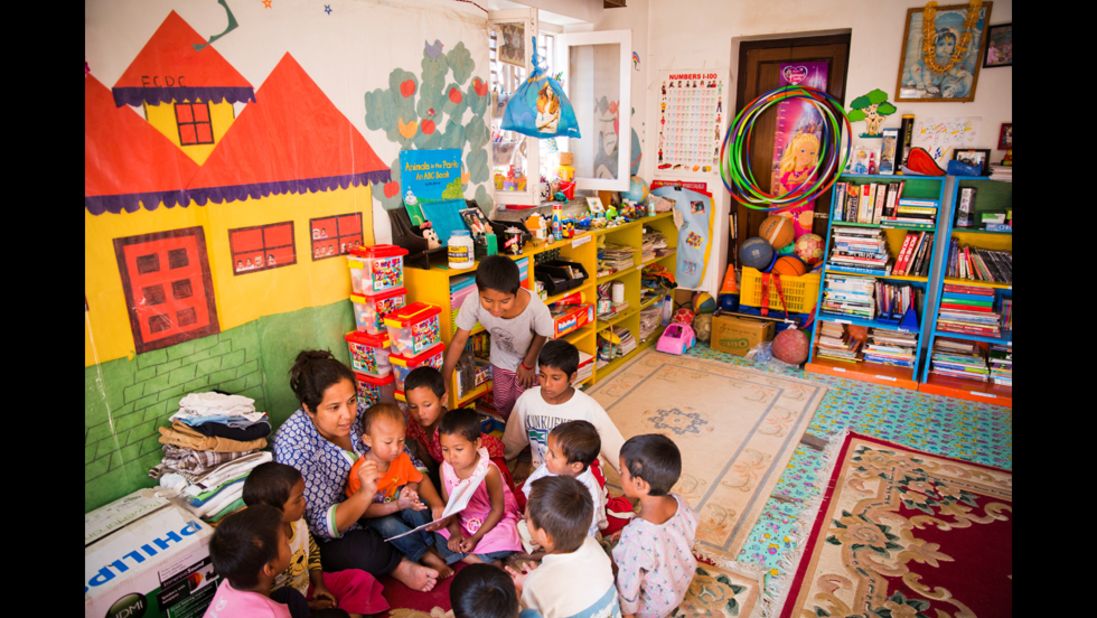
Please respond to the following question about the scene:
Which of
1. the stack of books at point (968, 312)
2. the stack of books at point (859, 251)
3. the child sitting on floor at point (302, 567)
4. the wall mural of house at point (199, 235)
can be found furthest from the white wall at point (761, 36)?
the child sitting on floor at point (302, 567)

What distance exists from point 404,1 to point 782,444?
10.5 ft

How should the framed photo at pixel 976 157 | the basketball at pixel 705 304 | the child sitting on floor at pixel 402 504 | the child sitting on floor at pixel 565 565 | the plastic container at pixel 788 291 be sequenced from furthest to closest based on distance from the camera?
the basketball at pixel 705 304 → the plastic container at pixel 788 291 → the framed photo at pixel 976 157 → the child sitting on floor at pixel 402 504 → the child sitting on floor at pixel 565 565

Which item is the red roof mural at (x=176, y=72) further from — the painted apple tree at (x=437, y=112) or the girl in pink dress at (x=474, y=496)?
the girl in pink dress at (x=474, y=496)

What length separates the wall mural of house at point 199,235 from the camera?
2.25 meters

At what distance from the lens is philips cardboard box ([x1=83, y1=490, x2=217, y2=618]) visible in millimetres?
1884

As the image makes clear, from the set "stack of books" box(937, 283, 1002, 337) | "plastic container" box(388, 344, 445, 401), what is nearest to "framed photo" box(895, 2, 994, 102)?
"stack of books" box(937, 283, 1002, 337)

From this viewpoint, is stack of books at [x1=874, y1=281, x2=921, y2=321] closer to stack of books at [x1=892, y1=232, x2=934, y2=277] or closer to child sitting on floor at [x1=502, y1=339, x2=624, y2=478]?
stack of books at [x1=892, y1=232, x2=934, y2=277]

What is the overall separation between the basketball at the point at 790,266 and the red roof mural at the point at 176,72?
161 inches

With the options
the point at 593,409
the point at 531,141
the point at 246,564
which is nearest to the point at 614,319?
the point at 531,141

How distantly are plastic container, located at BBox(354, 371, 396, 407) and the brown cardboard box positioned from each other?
2.93 meters

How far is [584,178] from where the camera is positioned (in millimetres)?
4840

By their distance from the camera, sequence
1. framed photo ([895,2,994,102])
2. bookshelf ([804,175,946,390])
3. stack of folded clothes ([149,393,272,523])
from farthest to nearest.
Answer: bookshelf ([804,175,946,390]) → framed photo ([895,2,994,102]) → stack of folded clothes ([149,393,272,523])

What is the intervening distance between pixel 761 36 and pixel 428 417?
4.00 m
